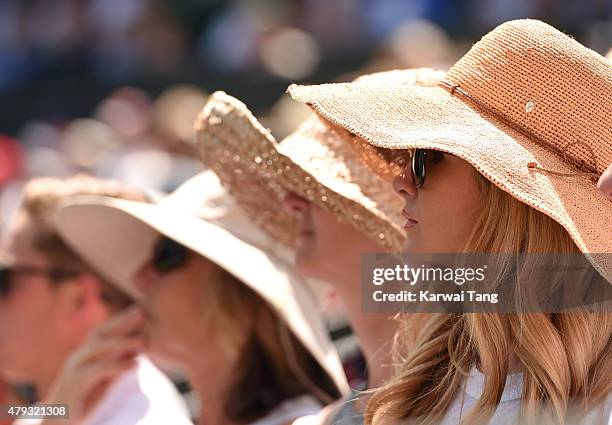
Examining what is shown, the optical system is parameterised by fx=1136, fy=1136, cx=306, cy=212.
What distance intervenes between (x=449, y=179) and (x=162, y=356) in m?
1.40

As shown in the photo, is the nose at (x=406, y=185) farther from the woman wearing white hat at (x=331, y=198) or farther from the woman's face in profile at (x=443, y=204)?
the woman wearing white hat at (x=331, y=198)

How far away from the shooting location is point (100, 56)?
9.38m

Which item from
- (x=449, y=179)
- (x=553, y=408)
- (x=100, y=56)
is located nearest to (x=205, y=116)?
(x=449, y=179)

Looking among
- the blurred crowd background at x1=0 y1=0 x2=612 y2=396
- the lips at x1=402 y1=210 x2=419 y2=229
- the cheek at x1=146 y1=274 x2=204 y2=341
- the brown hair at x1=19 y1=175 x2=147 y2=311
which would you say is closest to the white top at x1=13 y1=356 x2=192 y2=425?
the cheek at x1=146 y1=274 x2=204 y2=341

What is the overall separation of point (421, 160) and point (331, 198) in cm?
61

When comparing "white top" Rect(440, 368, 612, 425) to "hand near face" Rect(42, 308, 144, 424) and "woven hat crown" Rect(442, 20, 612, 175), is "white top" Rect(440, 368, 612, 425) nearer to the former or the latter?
"woven hat crown" Rect(442, 20, 612, 175)

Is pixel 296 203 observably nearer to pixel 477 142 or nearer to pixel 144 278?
pixel 144 278

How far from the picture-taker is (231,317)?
3.04 metres

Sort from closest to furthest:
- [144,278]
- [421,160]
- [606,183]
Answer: [606,183] < [421,160] < [144,278]

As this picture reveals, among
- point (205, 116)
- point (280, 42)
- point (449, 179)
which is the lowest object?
point (449, 179)

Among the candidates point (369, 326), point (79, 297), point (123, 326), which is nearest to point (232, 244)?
point (123, 326)

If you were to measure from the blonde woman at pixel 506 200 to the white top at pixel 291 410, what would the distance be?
36.6 inches

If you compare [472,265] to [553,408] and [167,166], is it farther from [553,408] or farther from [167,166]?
[167,166]

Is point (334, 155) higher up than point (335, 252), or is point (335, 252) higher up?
point (334, 155)
